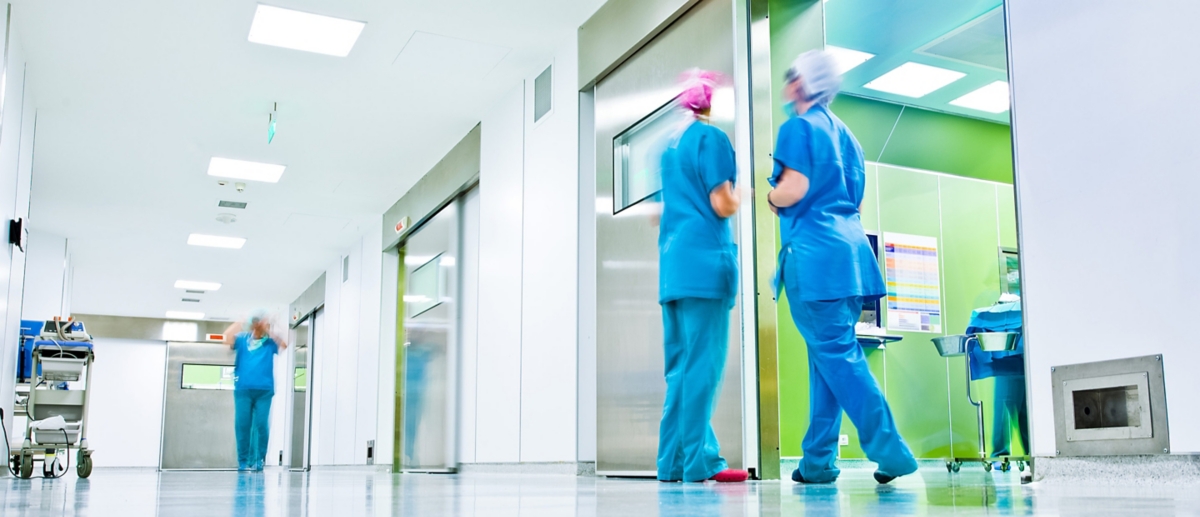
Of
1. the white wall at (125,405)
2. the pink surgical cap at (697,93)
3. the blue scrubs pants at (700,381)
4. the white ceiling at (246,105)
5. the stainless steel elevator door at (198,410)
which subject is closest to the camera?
the blue scrubs pants at (700,381)

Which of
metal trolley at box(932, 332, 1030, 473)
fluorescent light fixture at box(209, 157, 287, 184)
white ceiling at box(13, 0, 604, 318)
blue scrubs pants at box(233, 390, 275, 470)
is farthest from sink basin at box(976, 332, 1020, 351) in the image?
blue scrubs pants at box(233, 390, 275, 470)

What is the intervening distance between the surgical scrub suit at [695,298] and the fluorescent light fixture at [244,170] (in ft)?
21.7

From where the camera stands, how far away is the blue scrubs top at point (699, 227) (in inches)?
146

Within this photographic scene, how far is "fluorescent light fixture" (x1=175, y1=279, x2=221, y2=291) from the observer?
15305 millimetres

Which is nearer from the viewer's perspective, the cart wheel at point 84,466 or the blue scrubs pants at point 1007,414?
the blue scrubs pants at point 1007,414

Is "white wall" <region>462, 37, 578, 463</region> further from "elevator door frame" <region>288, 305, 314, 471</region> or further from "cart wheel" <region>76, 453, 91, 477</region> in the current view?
"elevator door frame" <region>288, 305, 314, 471</region>

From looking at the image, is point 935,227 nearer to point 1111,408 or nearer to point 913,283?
point 913,283

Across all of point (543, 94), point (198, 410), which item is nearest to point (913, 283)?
point (543, 94)

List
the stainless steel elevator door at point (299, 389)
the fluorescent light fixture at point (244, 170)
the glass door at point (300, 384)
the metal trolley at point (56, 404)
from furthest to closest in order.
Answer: the stainless steel elevator door at point (299, 389) < the glass door at point (300, 384) < the fluorescent light fixture at point (244, 170) < the metal trolley at point (56, 404)

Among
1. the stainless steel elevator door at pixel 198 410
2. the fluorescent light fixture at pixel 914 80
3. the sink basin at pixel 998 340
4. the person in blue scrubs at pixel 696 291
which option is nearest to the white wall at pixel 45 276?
the stainless steel elevator door at pixel 198 410

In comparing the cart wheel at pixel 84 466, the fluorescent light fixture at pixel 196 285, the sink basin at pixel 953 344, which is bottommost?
the cart wheel at pixel 84 466

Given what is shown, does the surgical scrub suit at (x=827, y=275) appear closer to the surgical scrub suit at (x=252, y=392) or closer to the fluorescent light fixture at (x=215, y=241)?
the surgical scrub suit at (x=252, y=392)

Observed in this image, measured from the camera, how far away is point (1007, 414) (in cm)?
580

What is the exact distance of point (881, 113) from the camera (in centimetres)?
663
